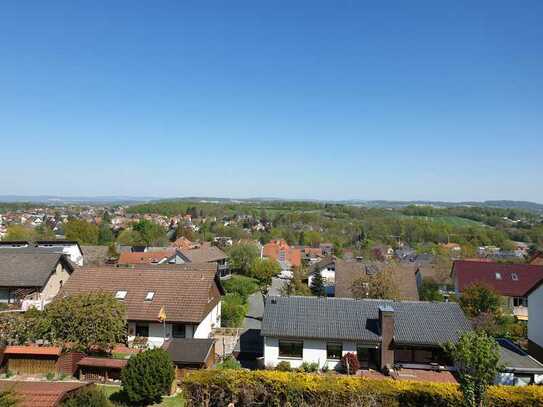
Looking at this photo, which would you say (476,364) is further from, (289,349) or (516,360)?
(289,349)

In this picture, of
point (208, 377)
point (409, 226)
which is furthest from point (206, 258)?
point (409, 226)

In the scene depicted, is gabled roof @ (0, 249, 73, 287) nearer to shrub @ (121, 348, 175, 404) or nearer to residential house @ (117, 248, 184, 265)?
shrub @ (121, 348, 175, 404)

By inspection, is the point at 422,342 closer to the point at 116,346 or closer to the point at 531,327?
the point at 531,327

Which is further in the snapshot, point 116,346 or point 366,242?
point 366,242

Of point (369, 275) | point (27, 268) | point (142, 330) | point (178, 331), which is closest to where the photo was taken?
point (178, 331)

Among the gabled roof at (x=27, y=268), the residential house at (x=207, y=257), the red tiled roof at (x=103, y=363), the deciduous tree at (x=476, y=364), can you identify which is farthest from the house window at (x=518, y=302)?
the gabled roof at (x=27, y=268)

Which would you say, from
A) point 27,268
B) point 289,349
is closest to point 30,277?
point 27,268
